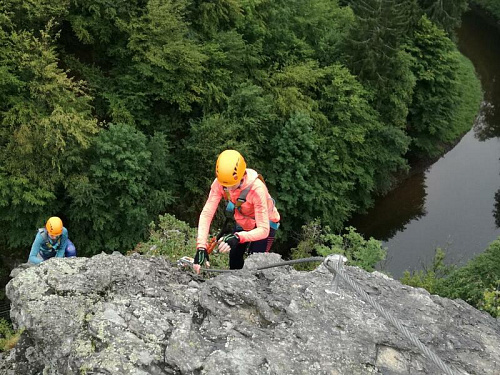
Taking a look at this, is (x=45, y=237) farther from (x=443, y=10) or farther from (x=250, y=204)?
(x=443, y=10)

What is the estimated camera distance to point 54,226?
25.4 feet

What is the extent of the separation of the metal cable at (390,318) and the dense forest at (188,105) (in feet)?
33.1

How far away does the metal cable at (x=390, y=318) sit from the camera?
3.18 m

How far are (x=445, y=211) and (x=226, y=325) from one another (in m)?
20.5

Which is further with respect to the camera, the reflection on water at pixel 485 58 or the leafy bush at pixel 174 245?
the reflection on water at pixel 485 58

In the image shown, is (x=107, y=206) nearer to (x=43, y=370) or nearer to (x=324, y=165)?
(x=324, y=165)

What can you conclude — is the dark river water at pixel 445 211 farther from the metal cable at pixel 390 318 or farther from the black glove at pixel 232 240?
the metal cable at pixel 390 318

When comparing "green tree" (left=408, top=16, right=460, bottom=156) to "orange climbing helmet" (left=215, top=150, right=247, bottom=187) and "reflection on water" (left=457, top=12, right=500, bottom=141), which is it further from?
"orange climbing helmet" (left=215, top=150, right=247, bottom=187)

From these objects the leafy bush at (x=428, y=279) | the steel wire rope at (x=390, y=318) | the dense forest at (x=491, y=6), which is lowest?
the leafy bush at (x=428, y=279)

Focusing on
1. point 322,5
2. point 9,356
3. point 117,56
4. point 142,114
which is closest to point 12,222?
point 142,114

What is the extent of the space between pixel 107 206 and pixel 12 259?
12.6ft

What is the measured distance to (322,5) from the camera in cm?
2069

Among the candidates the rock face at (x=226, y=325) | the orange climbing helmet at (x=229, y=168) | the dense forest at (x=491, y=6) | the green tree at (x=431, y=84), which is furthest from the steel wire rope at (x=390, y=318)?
the dense forest at (x=491, y=6)

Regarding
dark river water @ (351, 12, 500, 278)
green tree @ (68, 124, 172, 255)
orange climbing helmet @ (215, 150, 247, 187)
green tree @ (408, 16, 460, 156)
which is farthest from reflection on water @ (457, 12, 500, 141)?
orange climbing helmet @ (215, 150, 247, 187)
